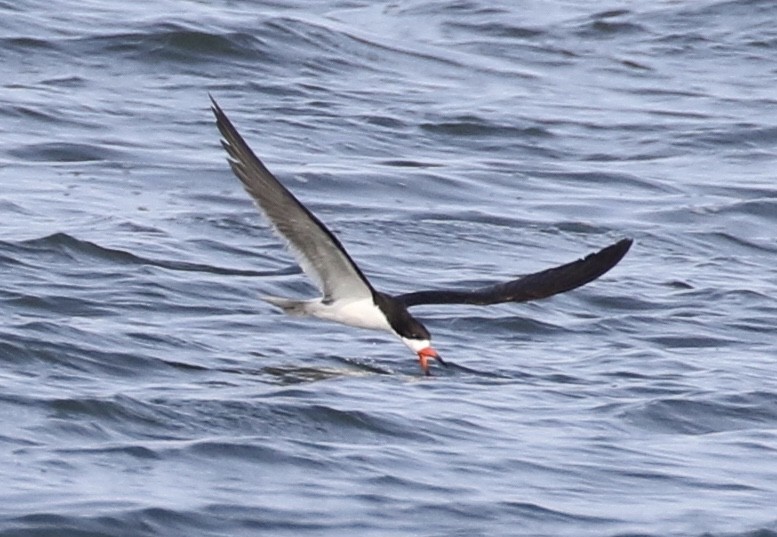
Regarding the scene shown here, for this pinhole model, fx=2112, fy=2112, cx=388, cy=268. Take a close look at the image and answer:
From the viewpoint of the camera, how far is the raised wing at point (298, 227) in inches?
360

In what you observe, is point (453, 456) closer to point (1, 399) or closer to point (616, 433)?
point (616, 433)

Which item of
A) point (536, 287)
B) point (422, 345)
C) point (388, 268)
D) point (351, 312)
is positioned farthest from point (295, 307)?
point (388, 268)

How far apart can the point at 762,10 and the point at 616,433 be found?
15.7 meters

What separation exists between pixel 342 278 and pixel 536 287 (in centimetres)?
122

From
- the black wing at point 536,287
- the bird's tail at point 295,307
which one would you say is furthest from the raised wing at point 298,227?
the black wing at point 536,287

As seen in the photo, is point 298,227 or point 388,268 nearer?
point 298,227

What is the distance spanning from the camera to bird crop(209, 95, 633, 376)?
30.3 feet

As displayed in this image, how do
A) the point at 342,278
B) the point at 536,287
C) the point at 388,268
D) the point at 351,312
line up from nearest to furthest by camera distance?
1. the point at 342,278
2. the point at 351,312
3. the point at 536,287
4. the point at 388,268

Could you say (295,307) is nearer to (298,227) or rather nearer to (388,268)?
(298,227)

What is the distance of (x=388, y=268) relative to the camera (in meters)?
12.9

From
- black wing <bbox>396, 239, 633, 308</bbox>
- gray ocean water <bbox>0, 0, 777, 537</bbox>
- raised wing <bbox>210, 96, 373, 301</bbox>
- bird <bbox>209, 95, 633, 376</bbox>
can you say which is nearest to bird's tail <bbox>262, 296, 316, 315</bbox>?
bird <bbox>209, 95, 633, 376</bbox>

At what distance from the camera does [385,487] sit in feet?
26.8

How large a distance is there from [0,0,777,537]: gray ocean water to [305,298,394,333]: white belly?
0.32 meters

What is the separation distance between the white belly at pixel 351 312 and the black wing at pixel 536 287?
221mm
